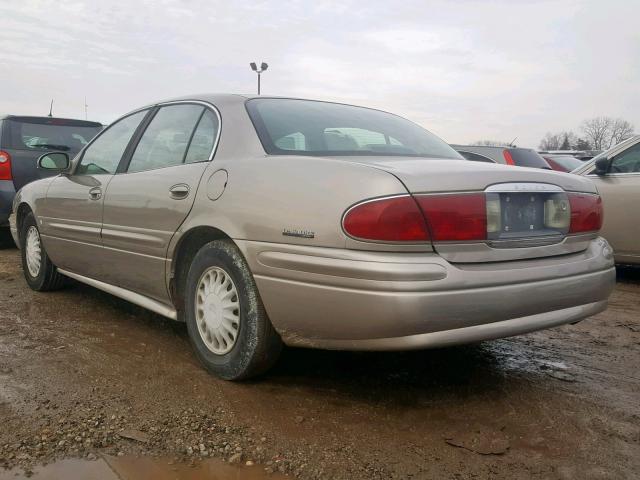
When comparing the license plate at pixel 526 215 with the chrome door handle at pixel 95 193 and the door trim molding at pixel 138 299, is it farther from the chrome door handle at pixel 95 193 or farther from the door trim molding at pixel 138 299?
the chrome door handle at pixel 95 193

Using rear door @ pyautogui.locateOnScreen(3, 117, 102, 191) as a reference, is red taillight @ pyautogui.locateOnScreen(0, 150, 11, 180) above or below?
below

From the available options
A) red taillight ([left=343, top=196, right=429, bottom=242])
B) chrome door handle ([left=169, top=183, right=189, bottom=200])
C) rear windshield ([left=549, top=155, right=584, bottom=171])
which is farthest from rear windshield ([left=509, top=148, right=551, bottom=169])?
red taillight ([left=343, top=196, right=429, bottom=242])

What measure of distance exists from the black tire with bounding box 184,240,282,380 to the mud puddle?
0.66m

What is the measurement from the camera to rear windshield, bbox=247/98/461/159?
10.00 ft

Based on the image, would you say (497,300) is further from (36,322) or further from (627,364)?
(36,322)

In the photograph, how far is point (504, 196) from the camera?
8.53 feet

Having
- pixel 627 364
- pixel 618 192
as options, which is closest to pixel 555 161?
pixel 618 192

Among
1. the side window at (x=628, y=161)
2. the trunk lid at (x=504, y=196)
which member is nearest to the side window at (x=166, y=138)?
the trunk lid at (x=504, y=196)

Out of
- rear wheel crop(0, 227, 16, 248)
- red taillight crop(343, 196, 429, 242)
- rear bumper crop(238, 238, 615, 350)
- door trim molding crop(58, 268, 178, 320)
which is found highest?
red taillight crop(343, 196, 429, 242)

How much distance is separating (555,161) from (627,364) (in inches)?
398

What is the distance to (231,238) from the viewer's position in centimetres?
284

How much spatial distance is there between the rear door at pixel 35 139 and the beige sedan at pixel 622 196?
18.7ft

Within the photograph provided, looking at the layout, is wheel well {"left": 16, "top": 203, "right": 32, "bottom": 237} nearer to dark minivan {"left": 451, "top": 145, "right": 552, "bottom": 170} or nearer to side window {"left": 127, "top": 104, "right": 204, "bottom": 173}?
side window {"left": 127, "top": 104, "right": 204, "bottom": 173}

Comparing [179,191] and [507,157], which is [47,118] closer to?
[179,191]
